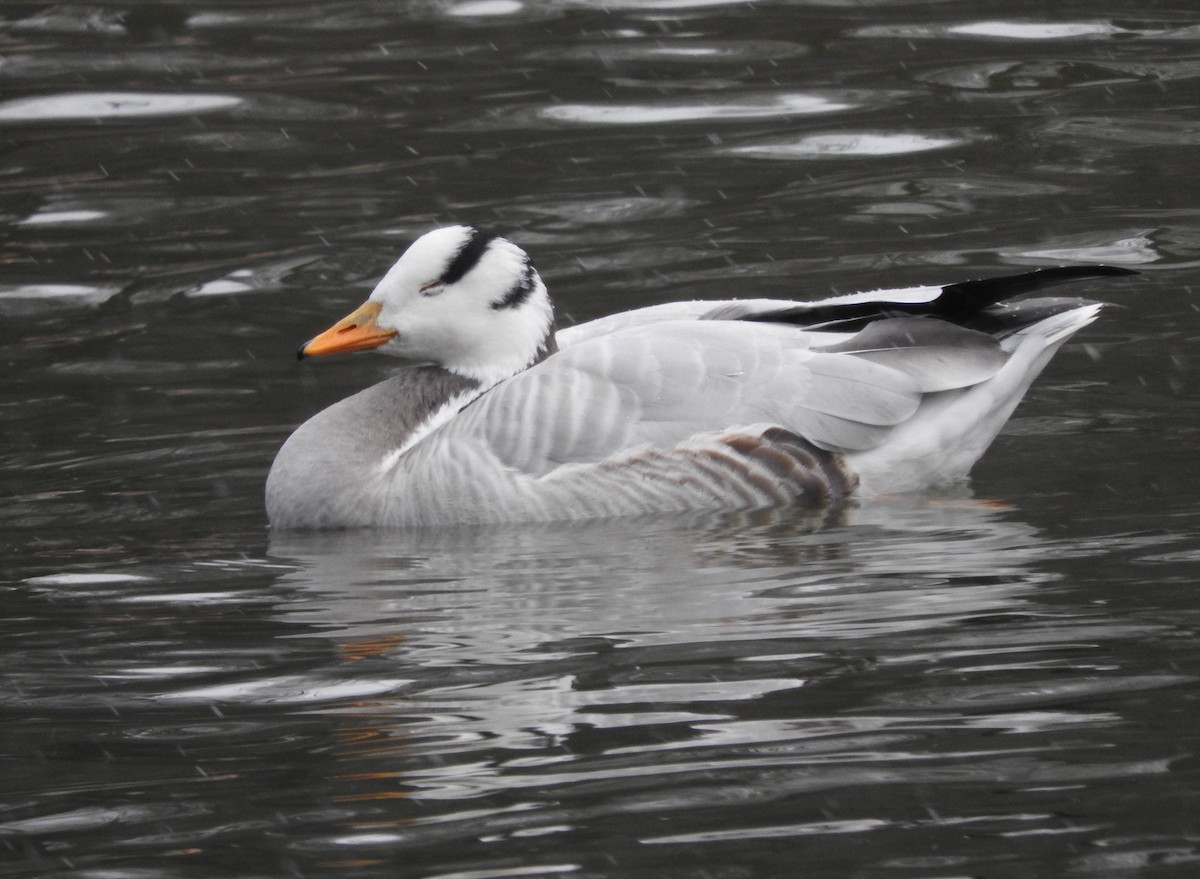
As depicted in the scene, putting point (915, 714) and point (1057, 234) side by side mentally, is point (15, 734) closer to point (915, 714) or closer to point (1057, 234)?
point (915, 714)

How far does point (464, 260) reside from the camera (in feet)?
26.8

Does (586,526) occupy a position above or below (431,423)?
below

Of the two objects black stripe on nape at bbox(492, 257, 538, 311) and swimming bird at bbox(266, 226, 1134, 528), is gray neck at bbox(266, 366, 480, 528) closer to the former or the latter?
swimming bird at bbox(266, 226, 1134, 528)

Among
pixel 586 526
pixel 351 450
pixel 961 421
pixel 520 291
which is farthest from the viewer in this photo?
pixel 520 291

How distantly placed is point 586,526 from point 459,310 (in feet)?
3.53

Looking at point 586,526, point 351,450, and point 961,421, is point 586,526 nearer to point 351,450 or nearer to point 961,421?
point 351,450

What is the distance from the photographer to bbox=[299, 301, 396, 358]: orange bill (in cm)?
798

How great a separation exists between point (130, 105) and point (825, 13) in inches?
209

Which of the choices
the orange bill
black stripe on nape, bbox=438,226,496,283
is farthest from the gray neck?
black stripe on nape, bbox=438,226,496,283

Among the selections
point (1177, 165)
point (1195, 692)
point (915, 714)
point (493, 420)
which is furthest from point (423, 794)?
point (1177, 165)

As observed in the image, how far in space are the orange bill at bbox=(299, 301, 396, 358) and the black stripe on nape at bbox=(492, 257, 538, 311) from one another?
45cm

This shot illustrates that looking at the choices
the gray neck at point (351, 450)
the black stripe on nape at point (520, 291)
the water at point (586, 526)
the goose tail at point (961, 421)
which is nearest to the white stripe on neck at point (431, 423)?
the gray neck at point (351, 450)

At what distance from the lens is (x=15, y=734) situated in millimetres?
5629

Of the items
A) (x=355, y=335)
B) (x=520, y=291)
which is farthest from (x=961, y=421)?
(x=355, y=335)
